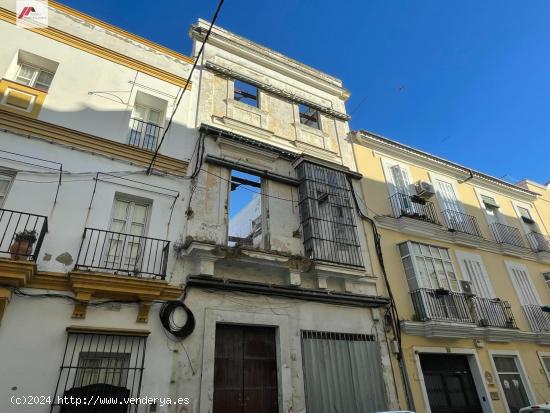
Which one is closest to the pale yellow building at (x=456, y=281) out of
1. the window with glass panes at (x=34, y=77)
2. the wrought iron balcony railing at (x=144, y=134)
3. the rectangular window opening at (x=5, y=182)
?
the wrought iron balcony railing at (x=144, y=134)

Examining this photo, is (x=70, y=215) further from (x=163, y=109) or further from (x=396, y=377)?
(x=396, y=377)

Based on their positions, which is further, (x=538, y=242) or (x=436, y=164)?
(x=538, y=242)

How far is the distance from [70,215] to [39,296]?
159 cm

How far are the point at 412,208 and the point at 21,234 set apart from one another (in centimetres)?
1058

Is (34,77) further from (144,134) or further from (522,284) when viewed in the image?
(522,284)

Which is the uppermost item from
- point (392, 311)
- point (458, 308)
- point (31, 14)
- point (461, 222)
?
point (31, 14)

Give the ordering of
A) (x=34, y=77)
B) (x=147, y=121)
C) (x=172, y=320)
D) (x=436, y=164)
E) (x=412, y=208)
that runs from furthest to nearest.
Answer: (x=436, y=164)
(x=412, y=208)
(x=147, y=121)
(x=34, y=77)
(x=172, y=320)

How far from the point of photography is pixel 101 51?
9078 mm

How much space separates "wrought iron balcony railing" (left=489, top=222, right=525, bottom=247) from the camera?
13539mm

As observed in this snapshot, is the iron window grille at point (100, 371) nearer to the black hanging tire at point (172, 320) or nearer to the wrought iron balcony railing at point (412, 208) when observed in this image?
the black hanging tire at point (172, 320)

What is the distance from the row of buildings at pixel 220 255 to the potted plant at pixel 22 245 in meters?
0.02

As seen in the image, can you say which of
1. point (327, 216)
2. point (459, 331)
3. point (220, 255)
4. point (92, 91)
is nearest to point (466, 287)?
point (459, 331)

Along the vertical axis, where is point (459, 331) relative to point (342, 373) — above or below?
above

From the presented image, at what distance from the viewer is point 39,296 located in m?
5.84
